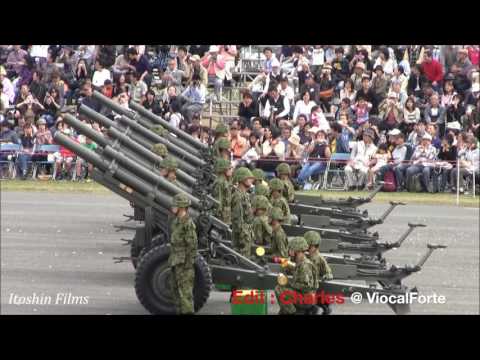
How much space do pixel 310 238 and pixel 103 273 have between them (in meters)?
4.91

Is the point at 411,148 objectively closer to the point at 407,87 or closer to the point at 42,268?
the point at 407,87

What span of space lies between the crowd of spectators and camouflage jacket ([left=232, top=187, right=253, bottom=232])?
1109 centimetres

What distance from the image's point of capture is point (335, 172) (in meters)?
27.7

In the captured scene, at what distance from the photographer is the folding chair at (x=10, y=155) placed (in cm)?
2856

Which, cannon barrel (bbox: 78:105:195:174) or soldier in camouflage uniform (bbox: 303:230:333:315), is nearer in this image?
soldier in camouflage uniform (bbox: 303:230:333:315)

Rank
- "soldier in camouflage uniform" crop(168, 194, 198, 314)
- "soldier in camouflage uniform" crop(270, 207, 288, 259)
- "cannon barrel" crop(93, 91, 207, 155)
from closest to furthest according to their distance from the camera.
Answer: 1. "soldier in camouflage uniform" crop(168, 194, 198, 314)
2. "soldier in camouflage uniform" crop(270, 207, 288, 259)
3. "cannon barrel" crop(93, 91, 207, 155)

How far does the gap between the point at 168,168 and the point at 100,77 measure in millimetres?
14496

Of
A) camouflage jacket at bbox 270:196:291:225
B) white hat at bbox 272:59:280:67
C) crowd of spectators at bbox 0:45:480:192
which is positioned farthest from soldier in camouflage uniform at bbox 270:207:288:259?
white hat at bbox 272:59:280:67

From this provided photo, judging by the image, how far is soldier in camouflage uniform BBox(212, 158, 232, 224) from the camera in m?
16.5

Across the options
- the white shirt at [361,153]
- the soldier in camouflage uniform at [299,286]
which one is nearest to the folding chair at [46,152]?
the white shirt at [361,153]

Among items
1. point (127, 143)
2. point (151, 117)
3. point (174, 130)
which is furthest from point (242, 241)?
point (151, 117)

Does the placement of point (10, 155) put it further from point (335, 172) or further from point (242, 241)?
point (242, 241)

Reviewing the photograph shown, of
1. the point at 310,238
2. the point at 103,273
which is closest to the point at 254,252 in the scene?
the point at 310,238

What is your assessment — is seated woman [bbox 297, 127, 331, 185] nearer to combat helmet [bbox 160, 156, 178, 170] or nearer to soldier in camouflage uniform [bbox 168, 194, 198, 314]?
combat helmet [bbox 160, 156, 178, 170]
